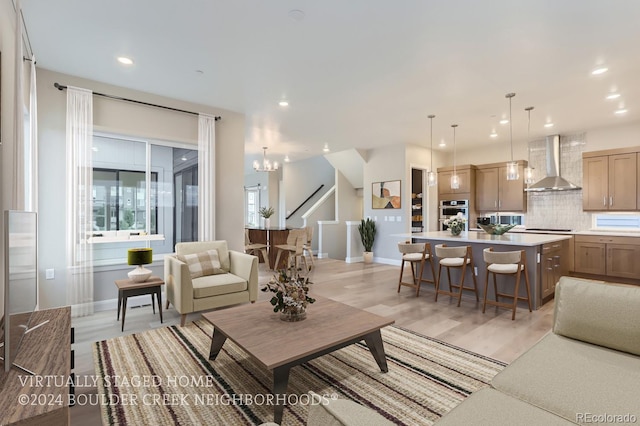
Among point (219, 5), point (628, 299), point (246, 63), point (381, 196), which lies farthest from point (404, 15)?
point (381, 196)

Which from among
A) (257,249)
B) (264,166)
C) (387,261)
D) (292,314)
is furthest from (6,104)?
(387,261)

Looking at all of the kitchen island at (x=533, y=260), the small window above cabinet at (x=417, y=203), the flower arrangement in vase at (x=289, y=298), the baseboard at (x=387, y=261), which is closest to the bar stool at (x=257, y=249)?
the baseboard at (x=387, y=261)

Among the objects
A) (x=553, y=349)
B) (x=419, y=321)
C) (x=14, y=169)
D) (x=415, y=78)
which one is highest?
(x=415, y=78)

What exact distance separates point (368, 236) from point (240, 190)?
383cm

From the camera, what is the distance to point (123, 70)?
Answer: 364 centimetres

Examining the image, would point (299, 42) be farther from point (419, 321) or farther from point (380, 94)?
point (419, 321)

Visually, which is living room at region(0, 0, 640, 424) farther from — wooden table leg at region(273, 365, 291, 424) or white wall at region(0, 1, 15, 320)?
wooden table leg at region(273, 365, 291, 424)

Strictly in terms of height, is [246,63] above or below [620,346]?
above

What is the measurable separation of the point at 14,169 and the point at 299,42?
8.48 feet

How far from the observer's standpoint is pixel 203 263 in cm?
393

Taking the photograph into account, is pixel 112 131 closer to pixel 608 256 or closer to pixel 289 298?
pixel 289 298

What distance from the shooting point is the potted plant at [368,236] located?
784 centimetres

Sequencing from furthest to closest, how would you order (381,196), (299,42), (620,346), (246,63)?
(381,196) < (246,63) < (299,42) < (620,346)

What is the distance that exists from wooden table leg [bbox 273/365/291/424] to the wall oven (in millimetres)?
6565
